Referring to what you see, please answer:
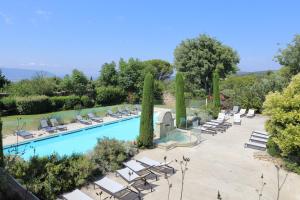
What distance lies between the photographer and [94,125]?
20.1 metres

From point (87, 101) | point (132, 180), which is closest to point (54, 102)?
point (87, 101)

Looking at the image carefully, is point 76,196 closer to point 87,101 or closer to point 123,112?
point 123,112

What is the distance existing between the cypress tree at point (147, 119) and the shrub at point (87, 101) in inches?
539

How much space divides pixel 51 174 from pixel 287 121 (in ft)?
33.0

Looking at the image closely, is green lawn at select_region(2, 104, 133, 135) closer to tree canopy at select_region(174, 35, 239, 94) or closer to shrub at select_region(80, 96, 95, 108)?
shrub at select_region(80, 96, 95, 108)

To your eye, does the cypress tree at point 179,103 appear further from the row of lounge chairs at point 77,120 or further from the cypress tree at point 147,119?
the row of lounge chairs at point 77,120

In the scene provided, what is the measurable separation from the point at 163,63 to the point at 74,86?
36031 mm

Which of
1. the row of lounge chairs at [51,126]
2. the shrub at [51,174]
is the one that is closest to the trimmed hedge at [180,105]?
the row of lounge chairs at [51,126]

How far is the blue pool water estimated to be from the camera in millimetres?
15023

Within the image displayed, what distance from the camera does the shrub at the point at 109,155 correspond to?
36.2 ft

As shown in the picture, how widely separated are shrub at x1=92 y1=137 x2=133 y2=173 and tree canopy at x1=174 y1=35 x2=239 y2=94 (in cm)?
2252

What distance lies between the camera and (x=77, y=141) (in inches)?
676

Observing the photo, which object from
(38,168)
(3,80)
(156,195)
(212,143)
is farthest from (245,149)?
(3,80)

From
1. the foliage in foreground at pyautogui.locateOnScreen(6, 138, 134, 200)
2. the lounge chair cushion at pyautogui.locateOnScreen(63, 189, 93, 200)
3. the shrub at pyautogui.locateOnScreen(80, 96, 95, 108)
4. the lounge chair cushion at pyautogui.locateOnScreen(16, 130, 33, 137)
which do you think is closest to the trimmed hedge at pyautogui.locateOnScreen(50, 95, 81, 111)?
the shrub at pyautogui.locateOnScreen(80, 96, 95, 108)
